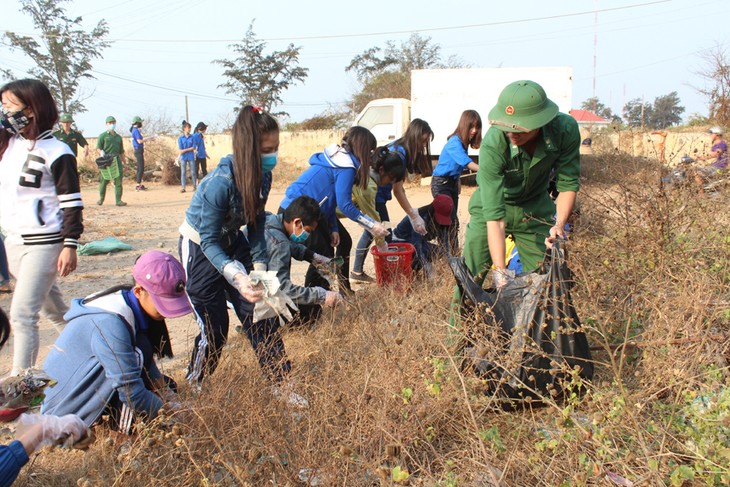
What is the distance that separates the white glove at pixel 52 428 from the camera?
5.96ft

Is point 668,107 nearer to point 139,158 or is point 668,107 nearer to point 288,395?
point 139,158

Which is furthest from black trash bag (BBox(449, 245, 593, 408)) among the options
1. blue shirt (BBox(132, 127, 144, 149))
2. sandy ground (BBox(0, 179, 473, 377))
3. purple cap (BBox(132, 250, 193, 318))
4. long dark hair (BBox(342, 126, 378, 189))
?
blue shirt (BBox(132, 127, 144, 149))

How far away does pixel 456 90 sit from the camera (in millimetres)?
14242

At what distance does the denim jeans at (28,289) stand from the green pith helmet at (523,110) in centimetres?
232

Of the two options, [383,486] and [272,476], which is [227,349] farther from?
[383,486]

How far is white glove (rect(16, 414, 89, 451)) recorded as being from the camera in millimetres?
1816

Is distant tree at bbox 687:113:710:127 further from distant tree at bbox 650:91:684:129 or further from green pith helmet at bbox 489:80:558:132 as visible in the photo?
distant tree at bbox 650:91:684:129

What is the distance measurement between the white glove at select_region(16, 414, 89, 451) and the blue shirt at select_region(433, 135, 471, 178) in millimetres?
4111

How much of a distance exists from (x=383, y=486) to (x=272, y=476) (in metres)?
0.42

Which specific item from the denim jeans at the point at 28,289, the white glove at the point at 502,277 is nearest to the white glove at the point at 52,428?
the denim jeans at the point at 28,289

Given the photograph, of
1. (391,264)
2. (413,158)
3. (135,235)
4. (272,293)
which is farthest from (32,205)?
(135,235)

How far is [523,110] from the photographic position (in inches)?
108

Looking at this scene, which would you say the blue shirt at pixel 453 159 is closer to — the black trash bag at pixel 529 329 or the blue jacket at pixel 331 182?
the blue jacket at pixel 331 182

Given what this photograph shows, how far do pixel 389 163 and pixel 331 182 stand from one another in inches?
28.5
